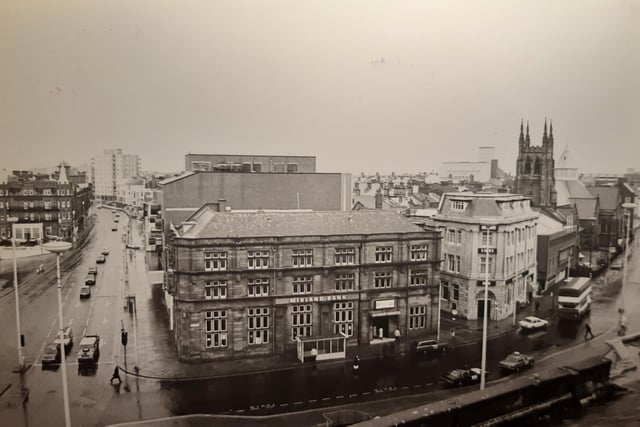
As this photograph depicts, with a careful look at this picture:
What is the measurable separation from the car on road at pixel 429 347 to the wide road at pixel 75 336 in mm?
17307

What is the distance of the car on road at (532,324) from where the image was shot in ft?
121

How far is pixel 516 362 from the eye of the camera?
29.6 meters

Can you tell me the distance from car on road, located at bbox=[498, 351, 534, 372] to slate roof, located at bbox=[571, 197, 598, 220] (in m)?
40.1

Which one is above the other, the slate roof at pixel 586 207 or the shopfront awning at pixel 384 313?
the slate roof at pixel 586 207

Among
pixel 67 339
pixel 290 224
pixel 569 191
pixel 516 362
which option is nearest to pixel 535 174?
pixel 569 191

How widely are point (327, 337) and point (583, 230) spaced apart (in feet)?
153

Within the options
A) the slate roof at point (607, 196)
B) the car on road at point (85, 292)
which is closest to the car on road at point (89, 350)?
the car on road at point (85, 292)

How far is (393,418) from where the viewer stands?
10.6 m

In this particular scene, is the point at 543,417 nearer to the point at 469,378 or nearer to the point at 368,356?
the point at 469,378

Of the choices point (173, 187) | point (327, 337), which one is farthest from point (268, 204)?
point (327, 337)

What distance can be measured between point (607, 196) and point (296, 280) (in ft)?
162

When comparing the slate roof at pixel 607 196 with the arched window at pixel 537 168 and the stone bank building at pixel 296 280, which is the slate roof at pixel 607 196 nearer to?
the arched window at pixel 537 168

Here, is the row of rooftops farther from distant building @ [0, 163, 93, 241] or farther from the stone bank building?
distant building @ [0, 163, 93, 241]

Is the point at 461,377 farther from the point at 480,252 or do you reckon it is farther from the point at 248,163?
the point at 248,163
